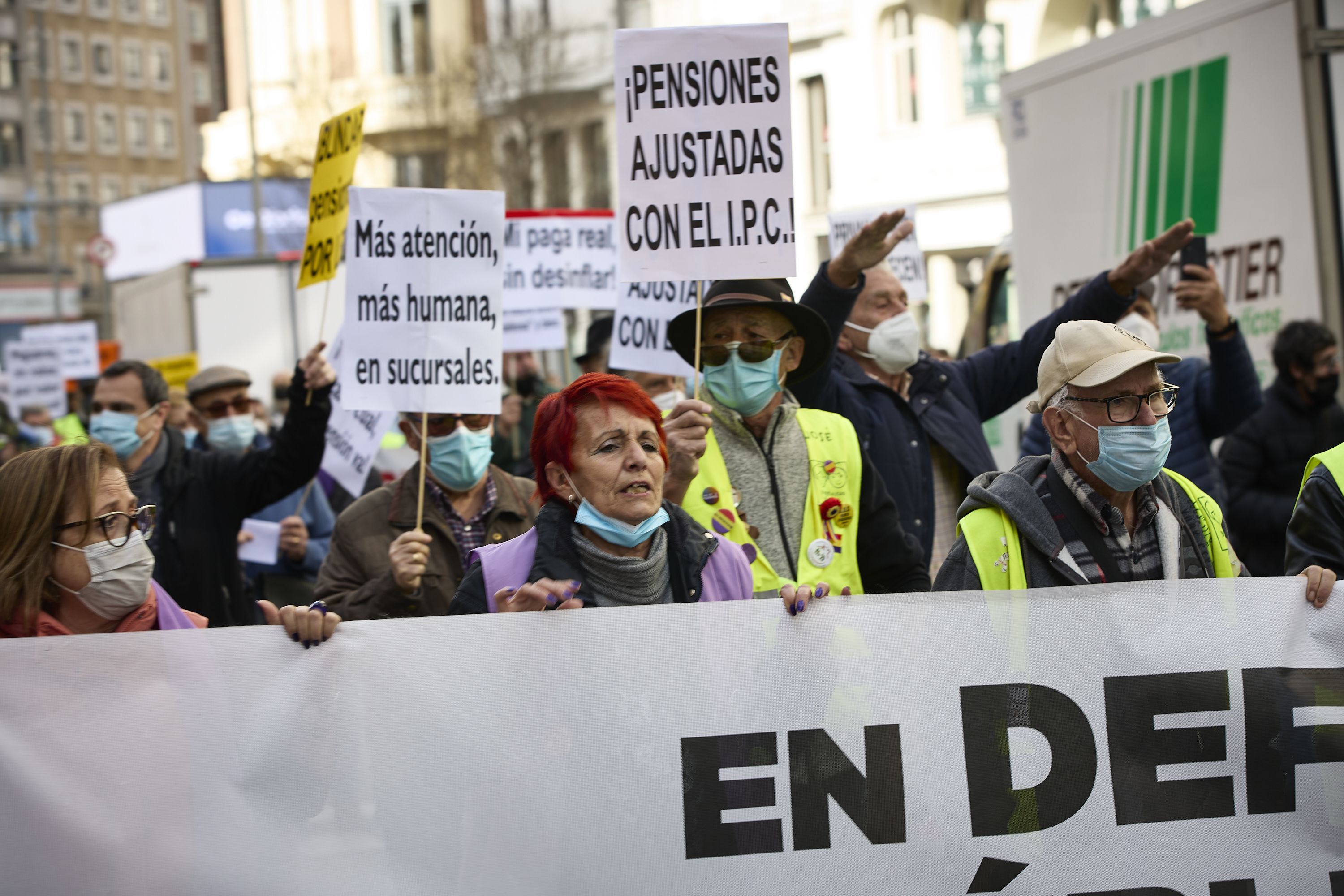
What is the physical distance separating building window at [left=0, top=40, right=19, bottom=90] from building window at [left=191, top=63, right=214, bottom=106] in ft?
50.7

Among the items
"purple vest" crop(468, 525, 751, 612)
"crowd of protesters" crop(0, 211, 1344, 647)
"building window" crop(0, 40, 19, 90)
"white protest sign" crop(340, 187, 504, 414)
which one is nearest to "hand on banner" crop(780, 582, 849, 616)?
"crowd of protesters" crop(0, 211, 1344, 647)

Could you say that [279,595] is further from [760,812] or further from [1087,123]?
[1087,123]

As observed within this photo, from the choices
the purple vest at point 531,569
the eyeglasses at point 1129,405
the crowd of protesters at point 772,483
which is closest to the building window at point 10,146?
the crowd of protesters at point 772,483

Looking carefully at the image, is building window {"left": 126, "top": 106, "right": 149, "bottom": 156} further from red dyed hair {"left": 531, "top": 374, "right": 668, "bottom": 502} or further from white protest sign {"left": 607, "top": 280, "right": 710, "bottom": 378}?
red dyed hair {"left": 531, "top": 374, "right": 668, "bottom": 502}

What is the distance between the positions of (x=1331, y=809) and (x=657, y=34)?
267 cm

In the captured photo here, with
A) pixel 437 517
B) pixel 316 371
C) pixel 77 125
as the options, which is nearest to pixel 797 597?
pixel 437 517

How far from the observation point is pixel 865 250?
4527 mm

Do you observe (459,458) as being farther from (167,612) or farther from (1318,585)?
(1318,585)

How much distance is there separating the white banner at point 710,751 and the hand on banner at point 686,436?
22.6 inches

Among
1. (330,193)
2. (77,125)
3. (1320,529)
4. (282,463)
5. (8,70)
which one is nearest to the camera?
(1320,529)

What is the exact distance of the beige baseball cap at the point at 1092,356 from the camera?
3.35 metres

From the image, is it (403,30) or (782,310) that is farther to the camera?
(403,30)

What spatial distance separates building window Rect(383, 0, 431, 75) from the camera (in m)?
45.2

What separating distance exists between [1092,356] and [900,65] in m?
25.4
